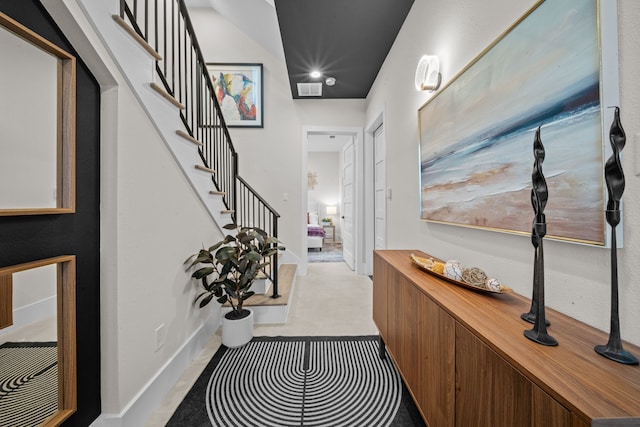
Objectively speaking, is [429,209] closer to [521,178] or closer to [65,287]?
[521,178]

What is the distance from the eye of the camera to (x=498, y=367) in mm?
673

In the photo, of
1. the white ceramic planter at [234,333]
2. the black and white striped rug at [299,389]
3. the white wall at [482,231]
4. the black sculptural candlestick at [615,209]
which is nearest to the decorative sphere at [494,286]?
the white wall at [482,231]

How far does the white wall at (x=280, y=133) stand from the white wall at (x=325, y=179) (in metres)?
3.90

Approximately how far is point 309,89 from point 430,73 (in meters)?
2.25

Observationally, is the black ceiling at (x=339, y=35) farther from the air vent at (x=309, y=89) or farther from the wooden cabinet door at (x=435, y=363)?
the wooden cabinet door at (x=435, y=363)

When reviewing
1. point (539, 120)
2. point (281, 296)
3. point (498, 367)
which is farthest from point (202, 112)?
point (498, 367)

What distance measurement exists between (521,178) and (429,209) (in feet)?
2.55

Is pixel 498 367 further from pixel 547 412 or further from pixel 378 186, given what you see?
pixel 378 186

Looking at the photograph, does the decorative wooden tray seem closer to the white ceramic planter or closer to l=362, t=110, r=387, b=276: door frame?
the white ceramic planter

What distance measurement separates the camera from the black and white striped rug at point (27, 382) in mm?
860

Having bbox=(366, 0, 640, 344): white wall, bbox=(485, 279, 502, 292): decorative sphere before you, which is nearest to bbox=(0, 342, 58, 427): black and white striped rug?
bbox=(485, 279, 502, 292): decorative sphere

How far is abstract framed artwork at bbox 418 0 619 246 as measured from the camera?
28.9 inches

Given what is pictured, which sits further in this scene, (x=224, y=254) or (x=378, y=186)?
(x=378, y=186)

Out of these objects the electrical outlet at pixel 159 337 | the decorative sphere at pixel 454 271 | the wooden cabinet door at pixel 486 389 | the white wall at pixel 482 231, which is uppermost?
the white wall at pixel 482 231
